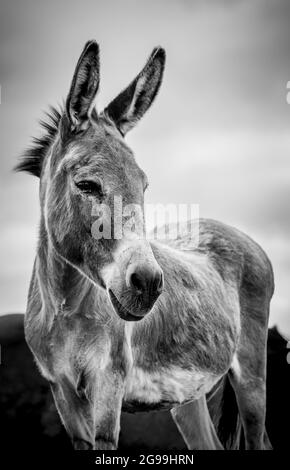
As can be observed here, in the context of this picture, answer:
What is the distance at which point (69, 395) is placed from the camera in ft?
9.68

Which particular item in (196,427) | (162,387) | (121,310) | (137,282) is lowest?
(196,427)

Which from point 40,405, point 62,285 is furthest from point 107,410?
point 40,405

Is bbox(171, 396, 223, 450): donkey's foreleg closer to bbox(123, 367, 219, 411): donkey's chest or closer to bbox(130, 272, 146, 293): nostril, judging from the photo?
bbox(123, 367, 219, 411): donkey's chest

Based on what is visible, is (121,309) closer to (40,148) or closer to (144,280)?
(144,280)

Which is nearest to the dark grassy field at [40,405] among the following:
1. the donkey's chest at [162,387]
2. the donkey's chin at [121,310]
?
the donkey's chest at [162,387]

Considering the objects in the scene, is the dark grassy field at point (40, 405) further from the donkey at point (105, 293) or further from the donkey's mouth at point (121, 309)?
the donkey's mouth at point (121, 309)

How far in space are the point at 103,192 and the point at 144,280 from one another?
50 centimetres

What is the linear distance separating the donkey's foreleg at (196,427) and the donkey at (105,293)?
25.3 inches

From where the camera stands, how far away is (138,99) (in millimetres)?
3002

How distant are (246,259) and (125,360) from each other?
5.69 feet

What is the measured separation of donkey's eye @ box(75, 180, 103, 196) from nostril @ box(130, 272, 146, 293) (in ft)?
1.54

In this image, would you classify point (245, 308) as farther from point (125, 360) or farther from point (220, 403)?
point (125, 360)

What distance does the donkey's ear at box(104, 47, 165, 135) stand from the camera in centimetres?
298

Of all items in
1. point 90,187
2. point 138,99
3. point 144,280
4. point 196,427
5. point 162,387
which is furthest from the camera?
point 196,427
